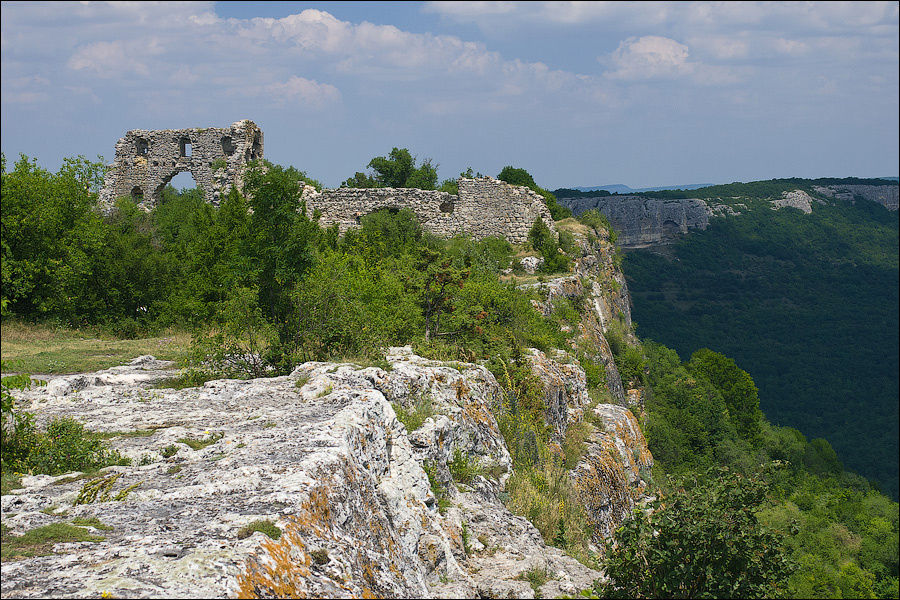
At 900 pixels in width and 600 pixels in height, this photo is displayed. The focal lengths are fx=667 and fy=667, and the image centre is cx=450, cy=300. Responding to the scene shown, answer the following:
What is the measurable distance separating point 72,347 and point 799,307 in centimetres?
3862

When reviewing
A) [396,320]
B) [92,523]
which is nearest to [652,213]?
[396,320]

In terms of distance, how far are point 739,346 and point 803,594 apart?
34.3 m

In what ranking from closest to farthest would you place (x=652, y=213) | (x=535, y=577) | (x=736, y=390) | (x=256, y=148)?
(x=535, y=577), (x=256, y=148), (x=736, y=390), (x=652, y=213)

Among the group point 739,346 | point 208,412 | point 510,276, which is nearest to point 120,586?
point 208,412

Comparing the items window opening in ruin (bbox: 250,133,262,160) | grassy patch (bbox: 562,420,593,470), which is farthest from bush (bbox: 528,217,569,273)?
window opening in ruin (bbox: 250,133,262,160)

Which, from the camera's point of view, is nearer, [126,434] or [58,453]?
[58,453]

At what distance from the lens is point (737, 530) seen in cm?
554

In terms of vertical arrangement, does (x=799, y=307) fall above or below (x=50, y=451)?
below

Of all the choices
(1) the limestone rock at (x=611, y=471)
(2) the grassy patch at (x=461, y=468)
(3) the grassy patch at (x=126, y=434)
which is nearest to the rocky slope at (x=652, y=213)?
(1) the limestone rock at (x=611, y=471)

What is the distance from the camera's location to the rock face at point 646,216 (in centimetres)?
8625

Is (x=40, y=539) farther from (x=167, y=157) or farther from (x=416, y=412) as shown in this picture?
(x=167, y=157)

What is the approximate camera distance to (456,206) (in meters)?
24.4

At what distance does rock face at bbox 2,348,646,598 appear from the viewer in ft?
10.7

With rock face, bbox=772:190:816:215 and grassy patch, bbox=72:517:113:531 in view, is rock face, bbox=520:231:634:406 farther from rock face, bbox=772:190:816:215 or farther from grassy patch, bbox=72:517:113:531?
rock face, bbox=772:190:816:215
